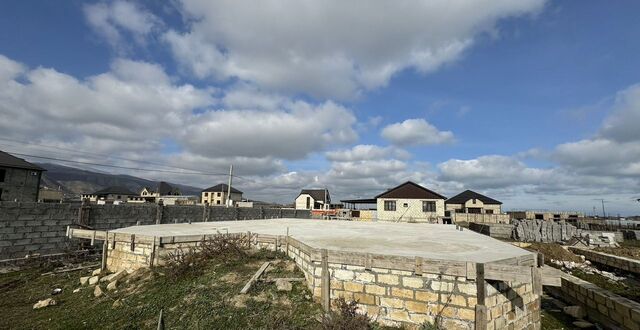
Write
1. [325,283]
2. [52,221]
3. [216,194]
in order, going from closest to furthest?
[325,283] → [52,221] → [216,194]

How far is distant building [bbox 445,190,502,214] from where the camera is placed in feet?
185

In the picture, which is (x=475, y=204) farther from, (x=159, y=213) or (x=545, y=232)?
(x=159, y=213)

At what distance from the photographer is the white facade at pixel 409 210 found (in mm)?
39062

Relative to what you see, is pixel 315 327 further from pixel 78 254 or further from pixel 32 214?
pixel 32 214

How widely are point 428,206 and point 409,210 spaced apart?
7.71 feet

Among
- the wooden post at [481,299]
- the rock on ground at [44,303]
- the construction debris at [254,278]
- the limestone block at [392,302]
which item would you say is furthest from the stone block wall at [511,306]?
the rock on ground at [44,303]

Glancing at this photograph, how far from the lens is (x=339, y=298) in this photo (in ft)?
26.5

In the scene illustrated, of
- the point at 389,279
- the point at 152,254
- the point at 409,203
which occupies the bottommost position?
the point at 152,254

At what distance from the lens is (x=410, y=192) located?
40.6 metres

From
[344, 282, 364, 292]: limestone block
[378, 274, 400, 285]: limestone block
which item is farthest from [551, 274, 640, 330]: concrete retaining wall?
[344, 282, 364, 292]: limestone block

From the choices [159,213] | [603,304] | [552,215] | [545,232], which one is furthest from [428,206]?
[159,213]

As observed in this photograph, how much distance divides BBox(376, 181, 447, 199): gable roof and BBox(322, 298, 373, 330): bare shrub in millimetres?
34146

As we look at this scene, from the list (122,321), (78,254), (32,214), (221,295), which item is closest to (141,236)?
(122,321)

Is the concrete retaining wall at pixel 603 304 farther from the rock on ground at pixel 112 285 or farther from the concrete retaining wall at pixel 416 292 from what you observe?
the rock on ground at pixel 112 285
